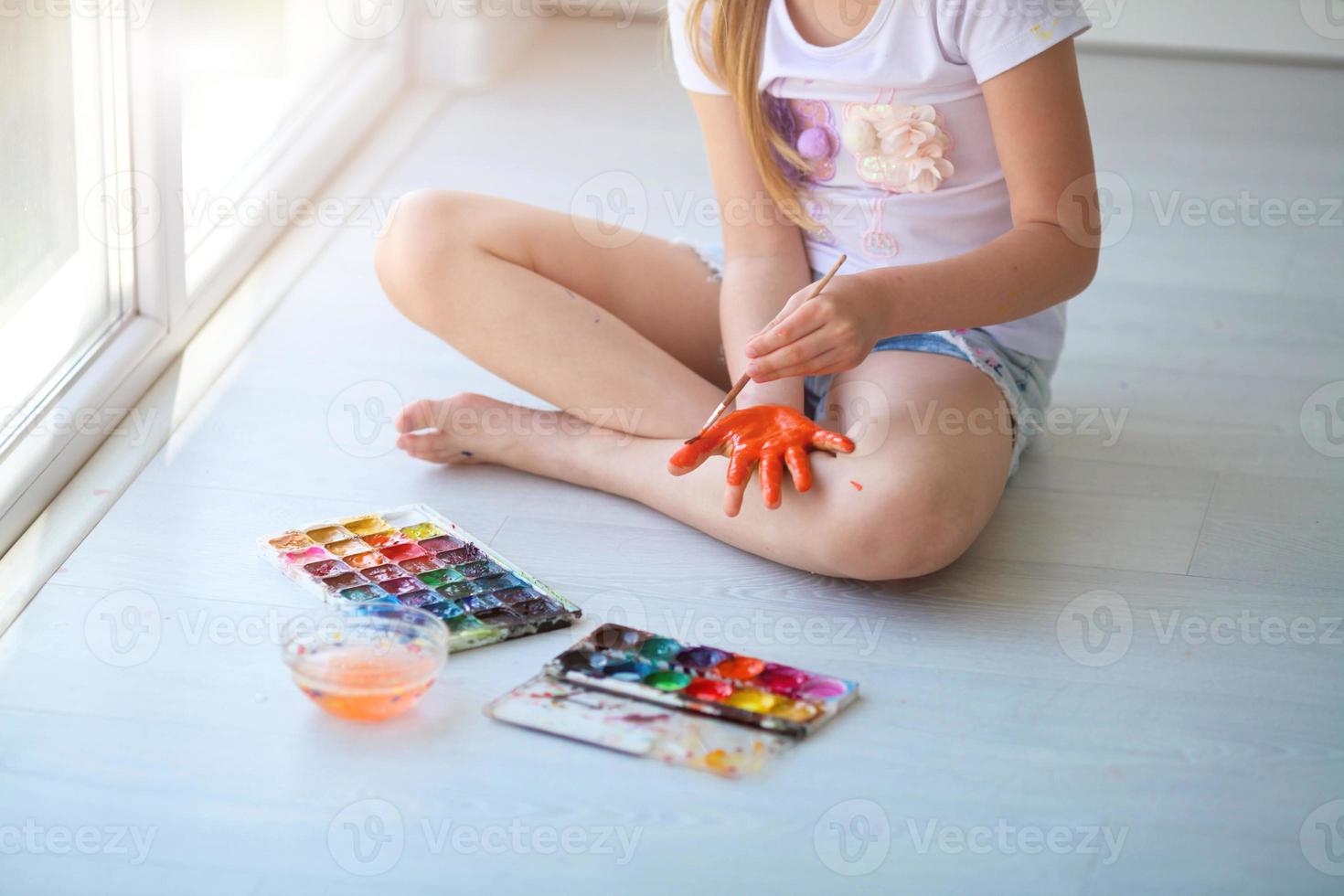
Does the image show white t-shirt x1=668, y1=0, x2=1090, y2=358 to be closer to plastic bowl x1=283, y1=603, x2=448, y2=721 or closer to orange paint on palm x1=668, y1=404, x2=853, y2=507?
orange paint on palm x1=668, y1=404, x2=853, y2=507

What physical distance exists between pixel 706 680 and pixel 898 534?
0.22m

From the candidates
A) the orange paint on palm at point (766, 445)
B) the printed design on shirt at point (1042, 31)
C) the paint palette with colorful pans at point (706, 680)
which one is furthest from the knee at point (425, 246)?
the printed design on shirt at point (1042, 31)

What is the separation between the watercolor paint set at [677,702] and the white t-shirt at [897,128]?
43cm

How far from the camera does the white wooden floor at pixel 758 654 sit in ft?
3.18

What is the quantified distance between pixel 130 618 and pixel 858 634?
58cm

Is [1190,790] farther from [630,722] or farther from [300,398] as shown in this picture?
[300,398]

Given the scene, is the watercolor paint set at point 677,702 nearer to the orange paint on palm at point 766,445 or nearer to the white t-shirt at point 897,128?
the orange paint on palm at point 766,445

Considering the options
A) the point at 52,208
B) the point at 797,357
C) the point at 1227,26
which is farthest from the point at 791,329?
the point at 1227,26

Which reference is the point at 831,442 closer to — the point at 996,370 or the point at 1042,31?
the point at 996,370

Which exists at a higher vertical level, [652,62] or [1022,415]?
[1022,415]

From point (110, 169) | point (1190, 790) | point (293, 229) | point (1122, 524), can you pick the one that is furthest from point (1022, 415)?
point (293, 229)

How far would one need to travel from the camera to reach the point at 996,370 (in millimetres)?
1348

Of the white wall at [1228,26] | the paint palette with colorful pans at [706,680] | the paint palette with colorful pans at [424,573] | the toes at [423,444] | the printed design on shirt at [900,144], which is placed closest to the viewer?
the paint palette with colorful pans at [706,680]

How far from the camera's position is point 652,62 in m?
2.84
